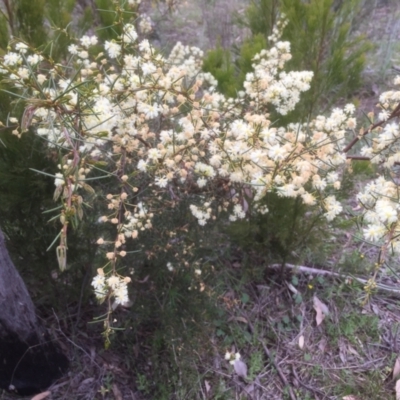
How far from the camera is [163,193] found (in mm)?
1732

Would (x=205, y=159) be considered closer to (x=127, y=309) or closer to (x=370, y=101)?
(x=127, y=309)

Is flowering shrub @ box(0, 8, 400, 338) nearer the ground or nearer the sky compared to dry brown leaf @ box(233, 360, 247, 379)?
nearer the sky

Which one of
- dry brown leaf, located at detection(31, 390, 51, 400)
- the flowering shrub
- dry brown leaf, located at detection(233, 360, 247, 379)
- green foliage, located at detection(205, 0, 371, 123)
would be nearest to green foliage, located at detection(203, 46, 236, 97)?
green foliage, located at detection(205, 0, 371, 123)

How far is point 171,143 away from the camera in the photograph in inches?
58.1

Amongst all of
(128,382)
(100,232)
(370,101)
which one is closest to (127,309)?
(128,382)

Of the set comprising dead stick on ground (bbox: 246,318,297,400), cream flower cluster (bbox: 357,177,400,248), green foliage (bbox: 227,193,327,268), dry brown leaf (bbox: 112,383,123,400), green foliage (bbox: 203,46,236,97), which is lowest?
dry brown leaf (bbox: 112,383,123,400)

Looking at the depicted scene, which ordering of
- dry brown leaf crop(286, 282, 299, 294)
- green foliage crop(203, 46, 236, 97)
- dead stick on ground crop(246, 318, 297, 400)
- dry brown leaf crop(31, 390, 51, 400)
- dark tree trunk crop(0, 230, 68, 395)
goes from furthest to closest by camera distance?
1. dry brown leaf crop(286, 282, 299, 294)
2. green foliage crop(203, 46, 236, 97)
3. dead stick on ground crop(246, 318, 297, 400)
4. dry brown leaf crop(31, 390, 51, 400)
5. dark tree trunk crop(0, 230, 68, 395)

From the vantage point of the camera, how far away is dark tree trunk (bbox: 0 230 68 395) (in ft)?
5.27

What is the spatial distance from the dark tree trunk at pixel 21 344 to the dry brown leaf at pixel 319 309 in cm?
139

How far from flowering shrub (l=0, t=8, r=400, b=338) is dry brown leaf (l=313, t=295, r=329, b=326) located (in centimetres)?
102

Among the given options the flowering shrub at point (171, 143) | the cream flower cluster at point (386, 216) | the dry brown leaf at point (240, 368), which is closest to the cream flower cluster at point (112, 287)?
the flowering shrub at point (171, 143)

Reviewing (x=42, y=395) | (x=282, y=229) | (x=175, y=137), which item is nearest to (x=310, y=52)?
(x=282, y=229)

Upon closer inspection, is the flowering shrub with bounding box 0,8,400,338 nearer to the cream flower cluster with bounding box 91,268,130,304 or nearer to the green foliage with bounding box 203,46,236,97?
the cream flower cluster with bounding box 91,268,130,304

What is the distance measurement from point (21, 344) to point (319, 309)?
1610 millimetres
